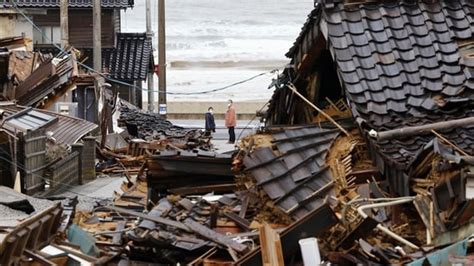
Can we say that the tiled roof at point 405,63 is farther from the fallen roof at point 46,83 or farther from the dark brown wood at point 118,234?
the fallen roof at point 46,83

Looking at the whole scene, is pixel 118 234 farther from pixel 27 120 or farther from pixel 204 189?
pixel 27 120

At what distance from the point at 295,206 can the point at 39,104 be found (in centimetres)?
1640

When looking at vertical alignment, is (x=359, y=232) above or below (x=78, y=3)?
below

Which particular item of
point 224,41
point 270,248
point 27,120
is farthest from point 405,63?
point 224,41

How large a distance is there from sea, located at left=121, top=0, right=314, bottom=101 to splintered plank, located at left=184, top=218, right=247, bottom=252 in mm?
43905

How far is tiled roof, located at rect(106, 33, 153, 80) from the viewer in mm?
48344

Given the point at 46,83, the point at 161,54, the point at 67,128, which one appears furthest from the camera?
the point at 161,54

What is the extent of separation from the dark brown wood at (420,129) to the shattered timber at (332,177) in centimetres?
1

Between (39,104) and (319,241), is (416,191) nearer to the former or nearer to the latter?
(319,241)

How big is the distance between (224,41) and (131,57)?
45.2 metres

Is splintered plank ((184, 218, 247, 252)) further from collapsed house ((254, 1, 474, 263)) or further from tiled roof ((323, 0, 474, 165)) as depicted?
tiled roof ((323, 0, 474, 165))

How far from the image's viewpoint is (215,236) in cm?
1082

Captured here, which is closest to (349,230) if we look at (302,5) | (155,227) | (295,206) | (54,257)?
(295,206)

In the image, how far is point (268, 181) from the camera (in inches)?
464
